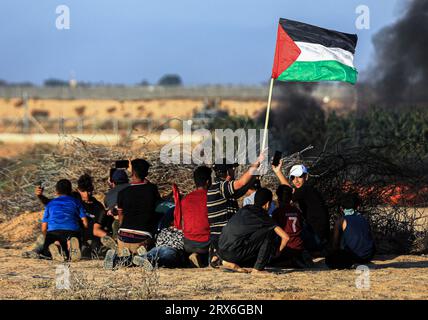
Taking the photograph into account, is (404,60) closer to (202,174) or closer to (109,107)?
(202,174)

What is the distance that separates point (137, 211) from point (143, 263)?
3.06ft

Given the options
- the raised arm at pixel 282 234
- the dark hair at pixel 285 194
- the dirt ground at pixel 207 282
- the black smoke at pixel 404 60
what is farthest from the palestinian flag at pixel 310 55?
the black smoke at pixel 404 60

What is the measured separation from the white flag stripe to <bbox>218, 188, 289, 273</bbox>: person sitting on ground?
8.32ft

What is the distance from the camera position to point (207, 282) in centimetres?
1165

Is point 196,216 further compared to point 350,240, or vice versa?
point 350,240

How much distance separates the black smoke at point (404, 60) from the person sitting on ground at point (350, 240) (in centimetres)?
2401

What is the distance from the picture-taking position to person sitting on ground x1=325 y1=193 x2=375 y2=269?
509 inches

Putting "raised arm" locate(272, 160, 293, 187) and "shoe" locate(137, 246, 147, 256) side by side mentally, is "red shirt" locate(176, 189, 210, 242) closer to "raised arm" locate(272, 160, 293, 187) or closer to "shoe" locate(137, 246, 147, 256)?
"shoe" locate(137, 246, 147, 256)

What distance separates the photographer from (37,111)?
88125mm

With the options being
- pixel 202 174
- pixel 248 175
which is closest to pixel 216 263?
pixel 202 174
